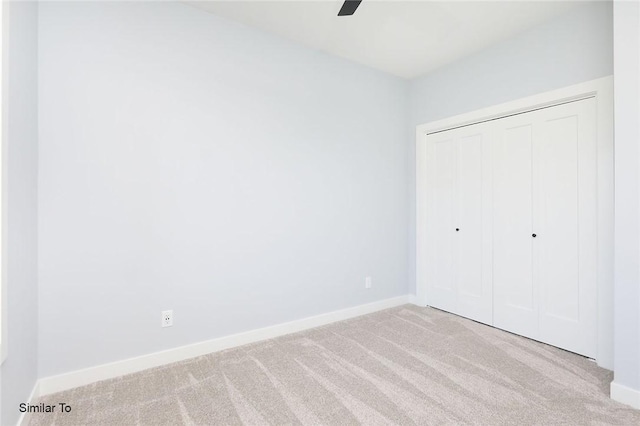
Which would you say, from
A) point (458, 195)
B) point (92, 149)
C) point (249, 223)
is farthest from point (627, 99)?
point (92, 149)

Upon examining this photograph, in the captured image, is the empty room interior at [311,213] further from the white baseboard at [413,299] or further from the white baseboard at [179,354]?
the white baseboard at [413,299]

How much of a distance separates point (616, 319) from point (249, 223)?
100 inches

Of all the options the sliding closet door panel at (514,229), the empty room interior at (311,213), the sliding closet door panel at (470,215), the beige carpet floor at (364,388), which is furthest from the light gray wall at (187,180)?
the sliding closet door panel at (514,229)

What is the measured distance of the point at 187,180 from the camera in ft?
7.56

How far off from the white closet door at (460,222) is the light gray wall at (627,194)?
1158 mm

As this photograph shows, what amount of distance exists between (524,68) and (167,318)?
11.6 ft

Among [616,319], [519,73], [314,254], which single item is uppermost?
[519,73]

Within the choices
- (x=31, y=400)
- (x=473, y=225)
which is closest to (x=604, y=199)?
(x=473, y=225)

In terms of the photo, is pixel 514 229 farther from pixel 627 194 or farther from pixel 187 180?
pixel 187 180

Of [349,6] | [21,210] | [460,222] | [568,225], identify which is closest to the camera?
[21,210]

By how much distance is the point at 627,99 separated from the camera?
5.82 feet

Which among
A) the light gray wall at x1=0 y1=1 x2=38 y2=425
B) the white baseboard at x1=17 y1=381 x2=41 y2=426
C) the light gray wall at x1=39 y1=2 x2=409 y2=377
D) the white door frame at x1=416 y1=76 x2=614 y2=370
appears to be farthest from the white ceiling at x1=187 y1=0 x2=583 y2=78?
the white baseboard at x1=17 y1=381 x2=41 y2=426

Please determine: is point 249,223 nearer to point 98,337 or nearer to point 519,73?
point 98,337

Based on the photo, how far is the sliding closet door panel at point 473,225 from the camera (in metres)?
3.00
